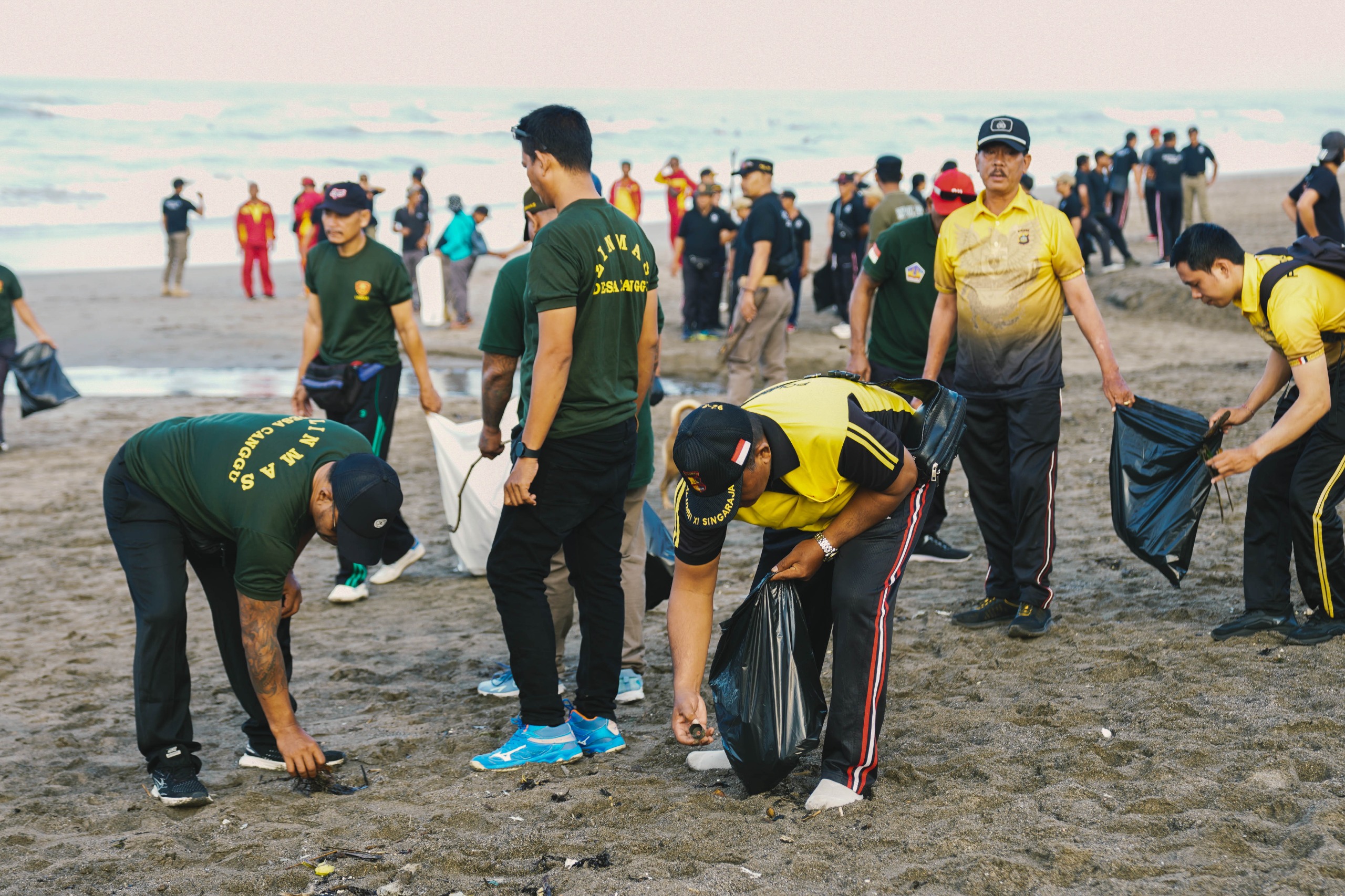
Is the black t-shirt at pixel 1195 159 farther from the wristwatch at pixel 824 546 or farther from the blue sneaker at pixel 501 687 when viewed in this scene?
the wristwatch at pixel 824 546

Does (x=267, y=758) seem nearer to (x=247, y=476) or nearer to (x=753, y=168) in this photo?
(x=247, y=476)

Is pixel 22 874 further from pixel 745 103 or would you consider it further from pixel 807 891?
pixel 745 103

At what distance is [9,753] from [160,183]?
34.3 meters

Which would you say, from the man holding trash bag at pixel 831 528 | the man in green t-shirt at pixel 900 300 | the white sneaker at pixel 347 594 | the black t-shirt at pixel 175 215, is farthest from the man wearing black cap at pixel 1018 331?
the black t-shirt at pixel 175 215

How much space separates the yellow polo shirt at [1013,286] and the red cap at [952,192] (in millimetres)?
540

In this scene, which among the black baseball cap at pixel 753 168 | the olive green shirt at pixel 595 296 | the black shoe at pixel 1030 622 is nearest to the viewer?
the olive green shirt at pixel 595 296

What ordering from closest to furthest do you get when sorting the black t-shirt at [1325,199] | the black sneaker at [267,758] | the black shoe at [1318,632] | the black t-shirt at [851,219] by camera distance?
the black sneaker at [267,758], the black shoe at [1318,632], the black t-shirt at [1325,199], the black t-shirt at [851,219]

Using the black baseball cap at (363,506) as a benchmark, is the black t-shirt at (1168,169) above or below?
above

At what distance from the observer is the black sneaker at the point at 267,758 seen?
3889mm

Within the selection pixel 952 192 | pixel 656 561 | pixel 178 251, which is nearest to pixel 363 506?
pixel 656 561

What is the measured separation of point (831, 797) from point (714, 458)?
1.15 m

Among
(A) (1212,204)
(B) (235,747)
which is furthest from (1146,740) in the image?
(A) (1212,204)

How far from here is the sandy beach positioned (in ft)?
9.98

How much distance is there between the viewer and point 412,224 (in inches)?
595
